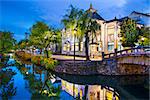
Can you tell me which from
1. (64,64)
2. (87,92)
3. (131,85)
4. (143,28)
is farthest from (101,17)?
(87,92)

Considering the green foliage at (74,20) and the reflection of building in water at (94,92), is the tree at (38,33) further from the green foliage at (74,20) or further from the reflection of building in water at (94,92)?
the reflection of building in water at (94,92)

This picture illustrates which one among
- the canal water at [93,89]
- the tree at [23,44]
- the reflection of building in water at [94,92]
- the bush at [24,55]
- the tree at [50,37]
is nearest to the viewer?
the canal water at [93,89]

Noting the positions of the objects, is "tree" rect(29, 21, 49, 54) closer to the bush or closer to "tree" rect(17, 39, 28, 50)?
the bush

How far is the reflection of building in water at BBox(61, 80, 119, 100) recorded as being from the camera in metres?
16.8

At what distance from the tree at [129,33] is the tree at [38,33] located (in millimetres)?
→ 10146

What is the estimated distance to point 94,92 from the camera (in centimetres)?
1797

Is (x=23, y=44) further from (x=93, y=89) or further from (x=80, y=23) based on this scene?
(x=93, y=89)

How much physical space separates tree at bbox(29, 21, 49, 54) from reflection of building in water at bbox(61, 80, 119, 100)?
47.2 feet

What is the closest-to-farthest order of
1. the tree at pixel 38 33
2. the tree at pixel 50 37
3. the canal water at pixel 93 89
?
the canal water at pixel 93 89
the tree at pixel 50 37
the tree at pixel 38 33

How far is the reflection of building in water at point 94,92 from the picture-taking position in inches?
661

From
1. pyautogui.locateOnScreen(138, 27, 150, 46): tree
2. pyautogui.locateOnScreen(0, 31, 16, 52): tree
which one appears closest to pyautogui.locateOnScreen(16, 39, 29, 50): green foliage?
pyautogui.locateOnScreen(0, 31, 16, 52): tree

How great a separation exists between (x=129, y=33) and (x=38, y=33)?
11682 millimetres

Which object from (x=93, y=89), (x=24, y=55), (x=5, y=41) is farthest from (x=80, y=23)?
(x=24, y=55)

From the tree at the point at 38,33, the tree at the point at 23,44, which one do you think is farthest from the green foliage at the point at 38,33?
the tree at the point at 23,44
